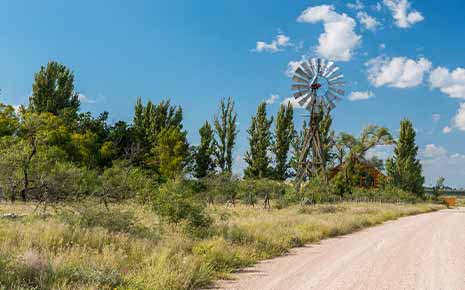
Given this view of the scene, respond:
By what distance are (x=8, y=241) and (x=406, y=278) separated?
798cm

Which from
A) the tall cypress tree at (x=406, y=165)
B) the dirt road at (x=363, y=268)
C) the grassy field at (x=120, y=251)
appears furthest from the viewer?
the tall cypress tree at (x=406, y=165)

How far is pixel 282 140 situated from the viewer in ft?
179

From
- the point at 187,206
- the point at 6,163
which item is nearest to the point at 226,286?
the point at 187,206

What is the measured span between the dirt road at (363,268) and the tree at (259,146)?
122 feet

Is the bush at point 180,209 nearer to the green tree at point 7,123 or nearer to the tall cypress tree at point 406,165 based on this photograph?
the green tree at point 7,123

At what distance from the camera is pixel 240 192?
33.7 m

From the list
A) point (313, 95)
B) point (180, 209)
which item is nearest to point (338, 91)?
point (313, 95)

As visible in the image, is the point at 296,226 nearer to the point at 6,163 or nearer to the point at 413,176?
the point at 6,163

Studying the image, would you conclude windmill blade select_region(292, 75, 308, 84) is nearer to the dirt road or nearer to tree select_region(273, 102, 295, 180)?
tree select_region(273, 102, 295, 180)

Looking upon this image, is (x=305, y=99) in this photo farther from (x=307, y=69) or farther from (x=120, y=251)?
(x=120, y=251)

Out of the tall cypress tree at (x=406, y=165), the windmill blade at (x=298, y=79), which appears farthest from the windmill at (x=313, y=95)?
the tall cypress tree at (x=406, y=165)

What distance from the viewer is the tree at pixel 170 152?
46188mm

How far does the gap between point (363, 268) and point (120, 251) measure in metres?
5.34

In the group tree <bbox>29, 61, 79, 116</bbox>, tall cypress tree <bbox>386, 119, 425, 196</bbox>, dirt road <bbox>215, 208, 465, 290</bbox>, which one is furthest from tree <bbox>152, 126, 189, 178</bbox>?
dirt road <bbox>215, 208, 465, 290</bbox>
